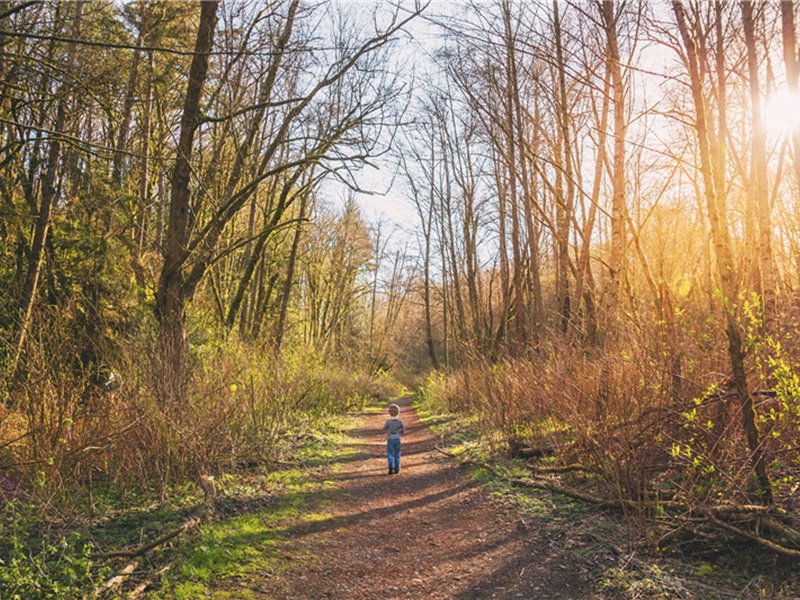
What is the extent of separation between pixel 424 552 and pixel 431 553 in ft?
0.25

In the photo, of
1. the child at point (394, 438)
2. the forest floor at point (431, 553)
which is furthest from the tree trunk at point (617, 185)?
the child at point (394, 438)

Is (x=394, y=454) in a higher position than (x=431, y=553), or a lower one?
higher

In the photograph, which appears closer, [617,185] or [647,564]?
[647,564]

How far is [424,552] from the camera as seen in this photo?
15.5 ft

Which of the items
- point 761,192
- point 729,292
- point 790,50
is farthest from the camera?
point 761,192

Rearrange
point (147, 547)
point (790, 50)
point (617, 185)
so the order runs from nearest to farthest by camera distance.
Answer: point (147, 547)
point (790, 50)
point (617, 185)

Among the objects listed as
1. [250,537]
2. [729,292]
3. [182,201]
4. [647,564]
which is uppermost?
[182,201]

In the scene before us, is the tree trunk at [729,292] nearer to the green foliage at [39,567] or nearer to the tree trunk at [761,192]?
the tree trunk at [761,192]

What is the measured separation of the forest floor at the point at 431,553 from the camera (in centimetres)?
337

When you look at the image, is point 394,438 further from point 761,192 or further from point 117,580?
point 761,192

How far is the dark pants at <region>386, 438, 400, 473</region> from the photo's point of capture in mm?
8094

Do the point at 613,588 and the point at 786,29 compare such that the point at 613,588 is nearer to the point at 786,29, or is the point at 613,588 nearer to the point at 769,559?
the point at 769,559

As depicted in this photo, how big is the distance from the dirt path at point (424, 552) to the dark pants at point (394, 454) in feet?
2.86

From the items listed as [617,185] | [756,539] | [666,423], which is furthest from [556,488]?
[617,185]
